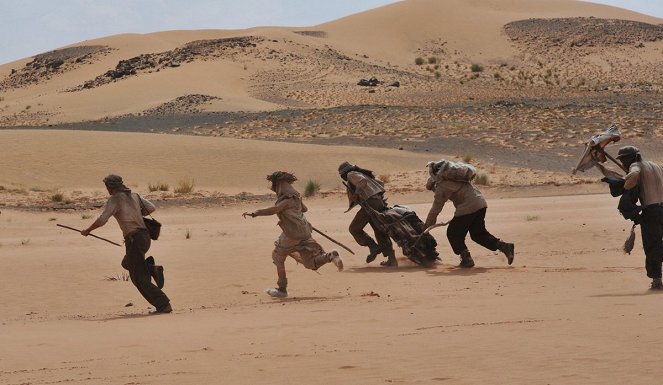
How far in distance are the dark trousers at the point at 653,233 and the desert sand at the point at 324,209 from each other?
446mm

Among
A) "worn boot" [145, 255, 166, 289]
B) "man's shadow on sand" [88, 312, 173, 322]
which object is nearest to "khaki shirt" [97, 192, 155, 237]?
"worn boot" [145, 255, 166, 289]

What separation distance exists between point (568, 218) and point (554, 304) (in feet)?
36.9

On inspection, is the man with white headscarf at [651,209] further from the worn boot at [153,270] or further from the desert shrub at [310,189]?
the desert shrub at [310,189]

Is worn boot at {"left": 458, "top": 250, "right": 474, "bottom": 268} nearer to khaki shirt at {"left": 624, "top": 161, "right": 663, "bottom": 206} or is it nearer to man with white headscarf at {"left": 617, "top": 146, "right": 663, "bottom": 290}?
man with white headscarf at {"left": 617, "top": 146, "right": 663, "bottom": 290}

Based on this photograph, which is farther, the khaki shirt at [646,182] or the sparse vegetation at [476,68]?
the sparse vegetation at [476,68]

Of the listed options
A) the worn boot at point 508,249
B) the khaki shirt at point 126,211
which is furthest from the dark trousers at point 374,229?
the khaki shirt at point 126,211

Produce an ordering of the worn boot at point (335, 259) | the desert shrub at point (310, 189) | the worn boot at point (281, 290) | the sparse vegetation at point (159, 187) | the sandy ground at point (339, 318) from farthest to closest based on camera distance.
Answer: the sparse vegetation at point (159, 187) → the desert shrub at point (310, 189) → the worn boot at point (281, 290) → the worn boot at point (335, 259) → the sandy ground at point (339, 318)

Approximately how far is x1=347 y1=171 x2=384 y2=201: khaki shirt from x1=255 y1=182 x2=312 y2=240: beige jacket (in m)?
2.62

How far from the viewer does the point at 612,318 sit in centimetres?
1048

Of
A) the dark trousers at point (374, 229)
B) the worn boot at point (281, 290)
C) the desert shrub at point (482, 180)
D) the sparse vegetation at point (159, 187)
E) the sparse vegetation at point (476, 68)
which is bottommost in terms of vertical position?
the desert shrub at point (482, 180)

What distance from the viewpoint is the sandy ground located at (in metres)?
8.59

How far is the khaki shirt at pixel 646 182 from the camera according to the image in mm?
12305

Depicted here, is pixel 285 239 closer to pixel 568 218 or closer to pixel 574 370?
pixel 574 370

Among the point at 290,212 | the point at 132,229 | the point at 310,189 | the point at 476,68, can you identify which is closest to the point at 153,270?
the point at 132,229
